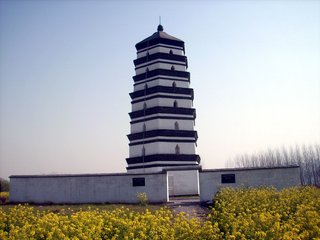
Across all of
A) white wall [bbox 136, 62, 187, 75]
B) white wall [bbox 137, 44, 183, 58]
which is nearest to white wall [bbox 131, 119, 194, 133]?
white wall [bbox 136, 62, 187, 75]

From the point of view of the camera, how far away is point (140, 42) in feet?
119

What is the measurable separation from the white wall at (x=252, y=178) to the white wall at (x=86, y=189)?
2908 mm

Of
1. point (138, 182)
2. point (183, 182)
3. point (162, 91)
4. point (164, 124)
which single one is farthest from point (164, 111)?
point (138, 182)

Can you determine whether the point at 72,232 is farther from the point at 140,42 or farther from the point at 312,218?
the point at 140,42

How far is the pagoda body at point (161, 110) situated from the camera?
30.6 metres

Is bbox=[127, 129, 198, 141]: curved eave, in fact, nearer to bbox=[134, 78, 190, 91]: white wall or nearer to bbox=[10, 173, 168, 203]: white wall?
bbox=[134, 78, 190, 91]: white wall

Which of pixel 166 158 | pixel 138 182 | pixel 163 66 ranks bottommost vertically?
pixel 138 182

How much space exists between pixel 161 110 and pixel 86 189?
11.4 m

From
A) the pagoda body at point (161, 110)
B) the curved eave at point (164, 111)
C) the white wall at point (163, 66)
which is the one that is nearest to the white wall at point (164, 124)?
the pagoda body at point (161, 110)

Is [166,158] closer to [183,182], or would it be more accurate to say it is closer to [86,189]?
[183,182]

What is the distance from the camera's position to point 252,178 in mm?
23109

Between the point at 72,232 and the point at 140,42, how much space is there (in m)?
31.0

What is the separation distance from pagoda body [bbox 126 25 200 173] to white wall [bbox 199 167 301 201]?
251 inches

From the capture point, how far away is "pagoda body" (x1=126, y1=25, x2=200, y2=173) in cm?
3059
